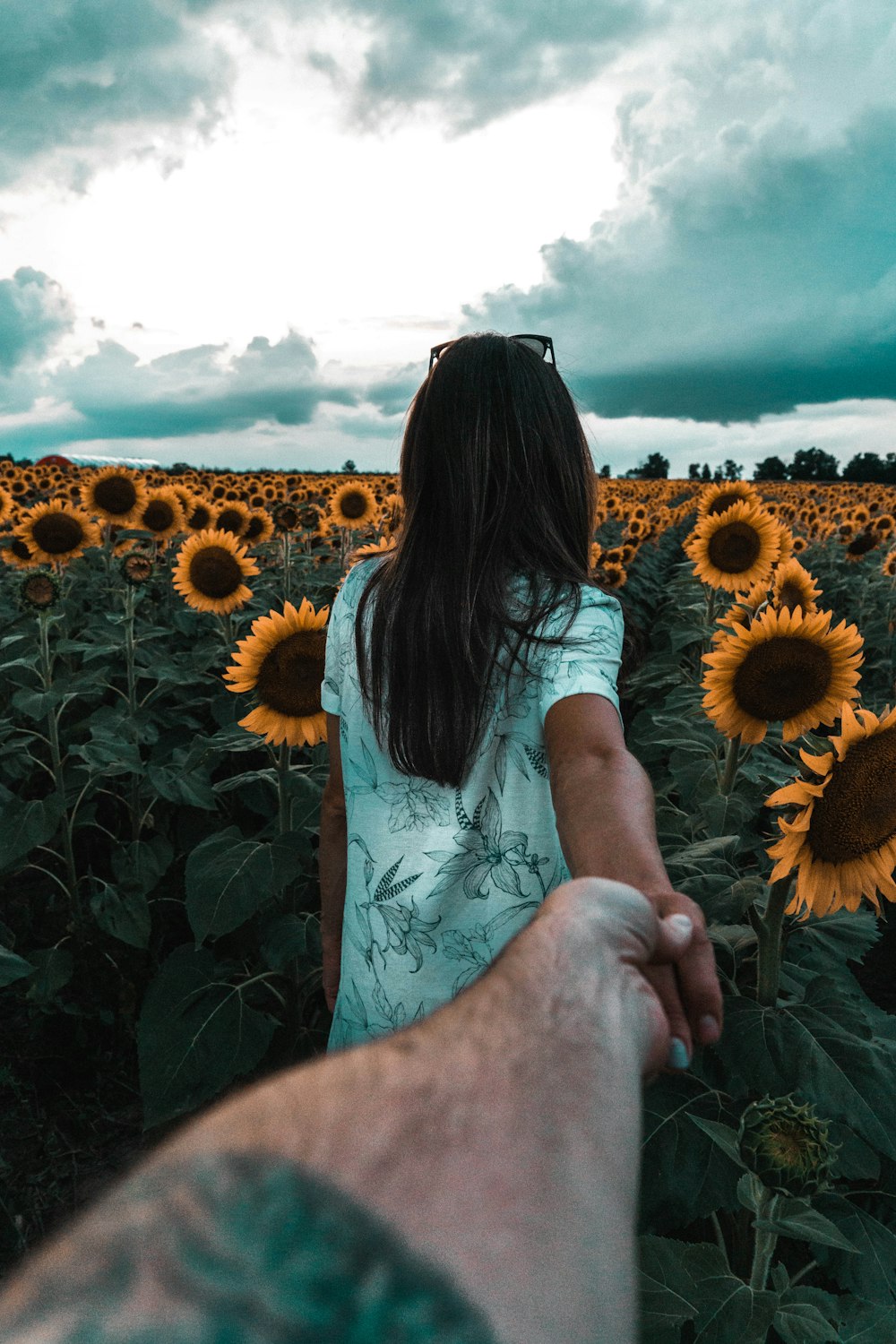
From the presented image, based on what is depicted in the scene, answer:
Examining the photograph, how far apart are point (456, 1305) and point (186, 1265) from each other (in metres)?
0.13

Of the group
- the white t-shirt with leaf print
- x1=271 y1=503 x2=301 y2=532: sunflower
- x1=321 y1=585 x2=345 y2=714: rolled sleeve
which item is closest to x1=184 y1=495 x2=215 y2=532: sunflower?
x1=271 y1=503 x2=301 y2=532: sunflower

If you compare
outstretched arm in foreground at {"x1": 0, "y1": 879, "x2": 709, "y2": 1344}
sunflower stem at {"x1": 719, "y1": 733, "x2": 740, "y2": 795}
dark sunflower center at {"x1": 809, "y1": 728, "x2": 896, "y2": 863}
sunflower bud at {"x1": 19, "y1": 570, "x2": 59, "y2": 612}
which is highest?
outstretched arm in foreground at {"x1": 0, "y1": 879, "x2": 709, "y2": 1344}

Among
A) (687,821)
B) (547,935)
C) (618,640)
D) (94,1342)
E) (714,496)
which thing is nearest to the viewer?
(94,1342)

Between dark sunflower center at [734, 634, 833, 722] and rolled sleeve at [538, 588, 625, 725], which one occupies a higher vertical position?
rolled sleeve at [538, 588, 625, 725]

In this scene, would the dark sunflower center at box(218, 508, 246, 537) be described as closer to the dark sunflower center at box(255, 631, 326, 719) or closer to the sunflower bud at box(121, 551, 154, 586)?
the sunflower bud at box(121, 551, 154, 586)

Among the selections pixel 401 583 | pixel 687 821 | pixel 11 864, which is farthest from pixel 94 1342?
pixel 11 864

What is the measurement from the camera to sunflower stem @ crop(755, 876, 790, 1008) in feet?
7.39

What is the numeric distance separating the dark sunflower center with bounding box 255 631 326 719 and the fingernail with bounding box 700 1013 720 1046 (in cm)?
238

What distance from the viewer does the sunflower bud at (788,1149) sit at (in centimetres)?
159

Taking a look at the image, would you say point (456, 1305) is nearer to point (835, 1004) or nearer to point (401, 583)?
point (401, 583)

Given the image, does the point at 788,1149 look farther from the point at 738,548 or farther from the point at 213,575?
the point at 738,548

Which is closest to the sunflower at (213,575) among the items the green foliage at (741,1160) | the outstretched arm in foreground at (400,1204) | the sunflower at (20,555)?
the sunflower at (20,555)

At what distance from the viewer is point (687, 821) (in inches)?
132

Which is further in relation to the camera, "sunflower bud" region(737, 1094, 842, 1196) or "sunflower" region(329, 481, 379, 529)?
"sunflower" region(329, 481, 379, 529)
